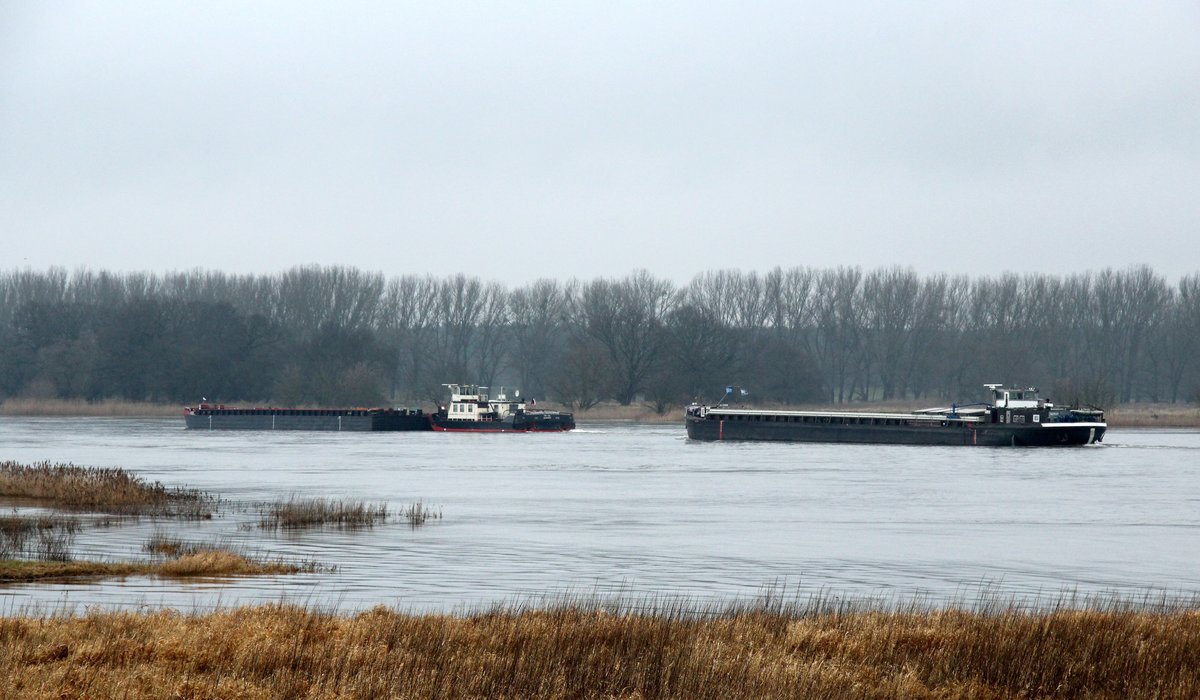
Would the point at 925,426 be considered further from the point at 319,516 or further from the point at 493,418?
the point at 319,516

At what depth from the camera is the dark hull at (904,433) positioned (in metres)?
76.9

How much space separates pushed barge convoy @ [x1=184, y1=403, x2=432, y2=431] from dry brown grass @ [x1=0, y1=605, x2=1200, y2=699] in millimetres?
84643

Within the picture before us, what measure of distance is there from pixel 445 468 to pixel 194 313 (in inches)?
2986

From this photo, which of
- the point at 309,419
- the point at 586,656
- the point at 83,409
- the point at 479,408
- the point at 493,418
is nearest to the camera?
the point at 586,656

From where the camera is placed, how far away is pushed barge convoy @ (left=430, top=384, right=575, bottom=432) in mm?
95625

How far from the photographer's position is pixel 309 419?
102938 mm

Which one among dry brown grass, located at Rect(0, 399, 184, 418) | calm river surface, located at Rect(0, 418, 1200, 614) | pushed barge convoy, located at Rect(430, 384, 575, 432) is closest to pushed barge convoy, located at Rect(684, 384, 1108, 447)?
calm river surface, located at Rect(0, 418, 1200, 614)

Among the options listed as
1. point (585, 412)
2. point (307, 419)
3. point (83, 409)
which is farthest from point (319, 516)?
point (83, 409)

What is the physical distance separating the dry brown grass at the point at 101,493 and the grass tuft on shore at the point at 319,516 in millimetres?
1767

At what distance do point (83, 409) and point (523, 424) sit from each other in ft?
144

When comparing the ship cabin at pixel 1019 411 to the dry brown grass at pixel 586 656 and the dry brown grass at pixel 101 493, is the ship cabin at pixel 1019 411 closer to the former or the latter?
the dry brown grass at pixel 101 493

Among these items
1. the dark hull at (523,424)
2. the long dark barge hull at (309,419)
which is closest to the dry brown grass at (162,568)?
the dark hull at (523,424)

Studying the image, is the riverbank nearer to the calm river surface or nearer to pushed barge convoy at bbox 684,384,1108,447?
pushed barge convoy at bbox 684,384,1108,447

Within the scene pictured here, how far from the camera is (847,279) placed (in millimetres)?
138750
